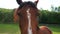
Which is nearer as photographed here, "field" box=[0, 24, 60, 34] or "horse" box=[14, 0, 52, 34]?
"horse" box=[14, 0, 52, 34]

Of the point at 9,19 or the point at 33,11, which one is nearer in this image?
the point at 33,11

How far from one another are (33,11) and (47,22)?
20595mm

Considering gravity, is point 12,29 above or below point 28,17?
below

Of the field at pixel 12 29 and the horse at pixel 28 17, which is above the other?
the horse at pixel 28 17


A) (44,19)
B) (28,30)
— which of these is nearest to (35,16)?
(28,30)

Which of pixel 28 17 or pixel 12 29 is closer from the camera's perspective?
pixel 28 17

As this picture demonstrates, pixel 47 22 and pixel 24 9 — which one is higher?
pixel 24 9

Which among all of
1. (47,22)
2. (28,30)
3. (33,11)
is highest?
(33,11)

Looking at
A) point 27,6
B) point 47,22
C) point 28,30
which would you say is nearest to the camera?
point 28,30

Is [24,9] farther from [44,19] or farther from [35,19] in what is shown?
[44,19]

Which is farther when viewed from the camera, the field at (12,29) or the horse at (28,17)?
the field at (12,29)

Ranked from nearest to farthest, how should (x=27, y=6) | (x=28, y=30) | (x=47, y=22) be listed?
(x=28, y=30) < (x=27, y=6) < (x=47, y=22)

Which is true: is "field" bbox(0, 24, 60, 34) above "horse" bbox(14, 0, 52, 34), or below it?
below

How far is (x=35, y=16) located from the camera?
4.06 m
